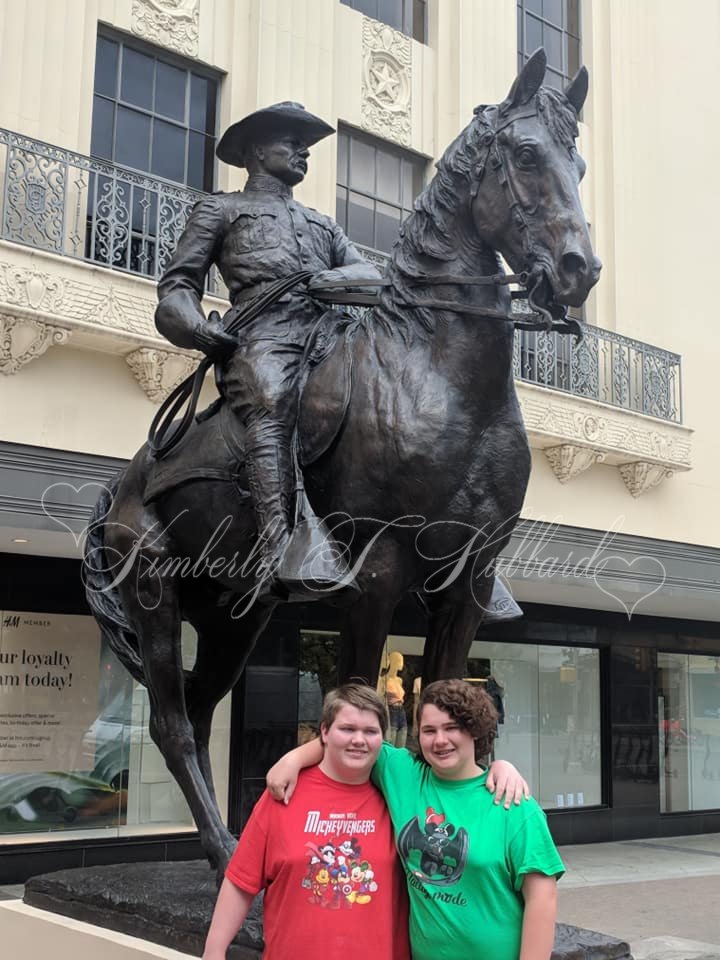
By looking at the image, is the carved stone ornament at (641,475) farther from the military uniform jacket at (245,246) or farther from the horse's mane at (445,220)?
the horse's mane at (445,220)

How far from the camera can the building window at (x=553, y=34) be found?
50.6ft

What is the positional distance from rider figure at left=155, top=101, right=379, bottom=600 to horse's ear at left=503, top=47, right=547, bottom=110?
911mm

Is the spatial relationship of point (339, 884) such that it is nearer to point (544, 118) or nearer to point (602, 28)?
point (544, 118)

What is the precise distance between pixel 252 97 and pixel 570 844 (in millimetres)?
10941

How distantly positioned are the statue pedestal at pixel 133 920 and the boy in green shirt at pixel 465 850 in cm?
93

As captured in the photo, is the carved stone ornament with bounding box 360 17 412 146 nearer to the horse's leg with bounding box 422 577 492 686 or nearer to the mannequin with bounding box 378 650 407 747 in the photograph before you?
the mannequin with bounding box 378 650 407 747

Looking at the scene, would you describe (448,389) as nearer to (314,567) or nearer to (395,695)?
(314,567)

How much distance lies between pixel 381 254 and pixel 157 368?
332 centimetres

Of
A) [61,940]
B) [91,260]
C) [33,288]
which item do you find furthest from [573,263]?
[91,260]

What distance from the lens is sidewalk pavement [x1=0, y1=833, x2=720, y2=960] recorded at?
867 centimetres

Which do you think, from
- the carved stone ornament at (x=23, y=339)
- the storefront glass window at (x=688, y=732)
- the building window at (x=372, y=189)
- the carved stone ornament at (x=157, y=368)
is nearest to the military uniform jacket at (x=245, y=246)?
the carved stone ornament at (x=23, y=339)

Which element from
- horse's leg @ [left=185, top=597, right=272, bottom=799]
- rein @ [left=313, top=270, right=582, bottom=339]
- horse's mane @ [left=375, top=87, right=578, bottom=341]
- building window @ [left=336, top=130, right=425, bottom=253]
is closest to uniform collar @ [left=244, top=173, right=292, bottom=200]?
Result: horse's mane @ [left=375, top=87, right=578, bottom=341]

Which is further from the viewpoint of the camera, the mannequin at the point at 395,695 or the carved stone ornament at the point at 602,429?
the mannequin at the point at 395,695

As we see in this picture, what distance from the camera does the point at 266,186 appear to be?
4.48 m
